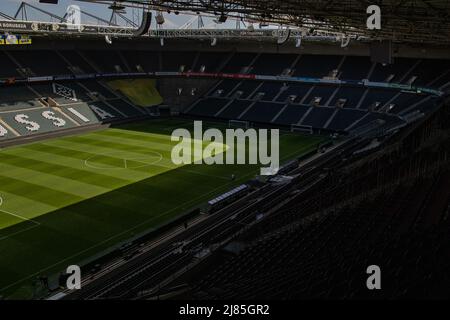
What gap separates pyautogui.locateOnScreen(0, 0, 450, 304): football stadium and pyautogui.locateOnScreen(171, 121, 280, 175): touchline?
298 millimetres

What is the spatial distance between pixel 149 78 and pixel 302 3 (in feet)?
157

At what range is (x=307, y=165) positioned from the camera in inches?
1305

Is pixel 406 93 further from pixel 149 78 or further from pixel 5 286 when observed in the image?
pixel 5 286

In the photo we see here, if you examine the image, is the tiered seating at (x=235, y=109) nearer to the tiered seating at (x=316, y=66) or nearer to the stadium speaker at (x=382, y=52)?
the tiered seating at (x=316, y=66)

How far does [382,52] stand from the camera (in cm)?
2370

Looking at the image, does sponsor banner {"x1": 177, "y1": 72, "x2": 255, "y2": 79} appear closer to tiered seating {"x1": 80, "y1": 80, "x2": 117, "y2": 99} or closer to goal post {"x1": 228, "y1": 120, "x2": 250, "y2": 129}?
goal post {"x1": 228, "y1": 120, "x2": 250, "y2": 129}

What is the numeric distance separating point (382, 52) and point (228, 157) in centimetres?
1811

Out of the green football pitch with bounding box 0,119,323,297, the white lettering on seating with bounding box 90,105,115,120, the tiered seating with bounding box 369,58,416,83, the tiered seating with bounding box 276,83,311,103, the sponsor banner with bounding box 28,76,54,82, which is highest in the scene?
the tiered seating with bounding box 369,58,416,83

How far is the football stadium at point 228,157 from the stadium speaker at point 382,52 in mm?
105

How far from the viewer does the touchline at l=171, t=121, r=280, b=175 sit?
37459 millimetres

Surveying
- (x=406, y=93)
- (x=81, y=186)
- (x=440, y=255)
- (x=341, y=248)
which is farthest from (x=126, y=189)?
(x=406, y=93)

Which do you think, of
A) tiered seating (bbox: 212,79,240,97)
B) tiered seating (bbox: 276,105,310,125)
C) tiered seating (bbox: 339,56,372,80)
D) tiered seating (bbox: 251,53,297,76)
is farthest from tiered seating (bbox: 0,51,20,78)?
tiered seating (bbox: 339,56,372,80)

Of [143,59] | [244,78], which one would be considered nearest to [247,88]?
[244,78]

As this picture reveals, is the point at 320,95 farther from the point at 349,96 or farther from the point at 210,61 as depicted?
the point at 210,61
